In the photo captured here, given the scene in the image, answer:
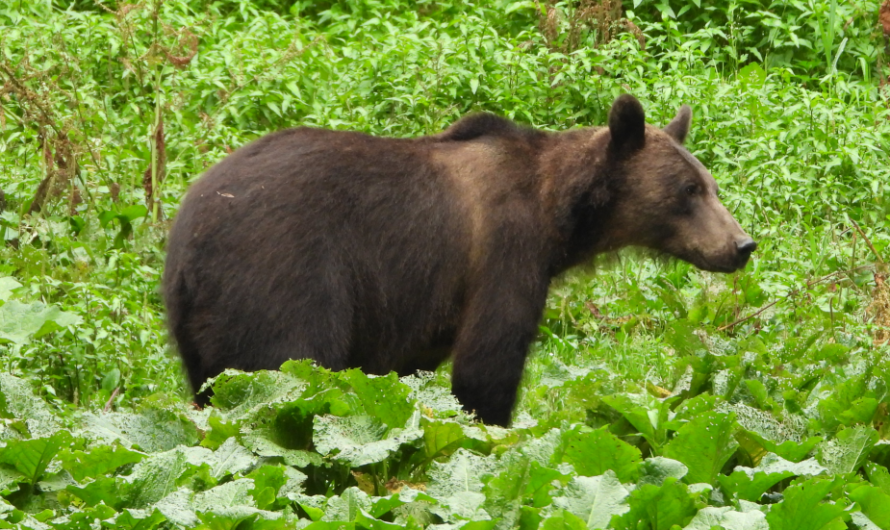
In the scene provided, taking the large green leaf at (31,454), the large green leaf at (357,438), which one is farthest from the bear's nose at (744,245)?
the large green leaf at (31,454)

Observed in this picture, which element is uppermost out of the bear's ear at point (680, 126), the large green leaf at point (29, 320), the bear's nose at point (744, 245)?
the bear's ear at point (680, 126)

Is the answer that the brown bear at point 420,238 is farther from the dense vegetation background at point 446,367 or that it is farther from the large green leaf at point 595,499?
the large green leaf at point 595,499

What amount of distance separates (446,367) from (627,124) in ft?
6.49

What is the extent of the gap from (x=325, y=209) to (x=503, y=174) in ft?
3.36

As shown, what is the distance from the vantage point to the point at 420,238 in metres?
A: 6.06

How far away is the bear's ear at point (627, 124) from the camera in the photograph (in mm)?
6348

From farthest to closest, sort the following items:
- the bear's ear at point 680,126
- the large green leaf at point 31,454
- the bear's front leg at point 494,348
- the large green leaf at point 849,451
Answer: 1. the bear's ear at point 680,126
2. the bear's front leg at point 494,348
3. the large green leaf at point 849,451
4. the large green leaf at point 31,454

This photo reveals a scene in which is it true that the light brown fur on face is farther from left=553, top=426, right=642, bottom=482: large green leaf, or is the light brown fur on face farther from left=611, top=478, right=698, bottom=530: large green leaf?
left=611, top=478, right=698, bottom=530: large green leaf

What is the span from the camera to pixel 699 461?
12.2 ft

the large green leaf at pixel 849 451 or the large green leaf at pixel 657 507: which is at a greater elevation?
the large green leaf at pixel 657 507

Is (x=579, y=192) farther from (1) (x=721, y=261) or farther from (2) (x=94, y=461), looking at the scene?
(2) (x=94, y=461)

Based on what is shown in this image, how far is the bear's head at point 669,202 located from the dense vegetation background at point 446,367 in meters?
0.44

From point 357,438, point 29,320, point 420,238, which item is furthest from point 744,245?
point 29,320

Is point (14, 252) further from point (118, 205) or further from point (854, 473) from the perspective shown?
point (854, 473)
